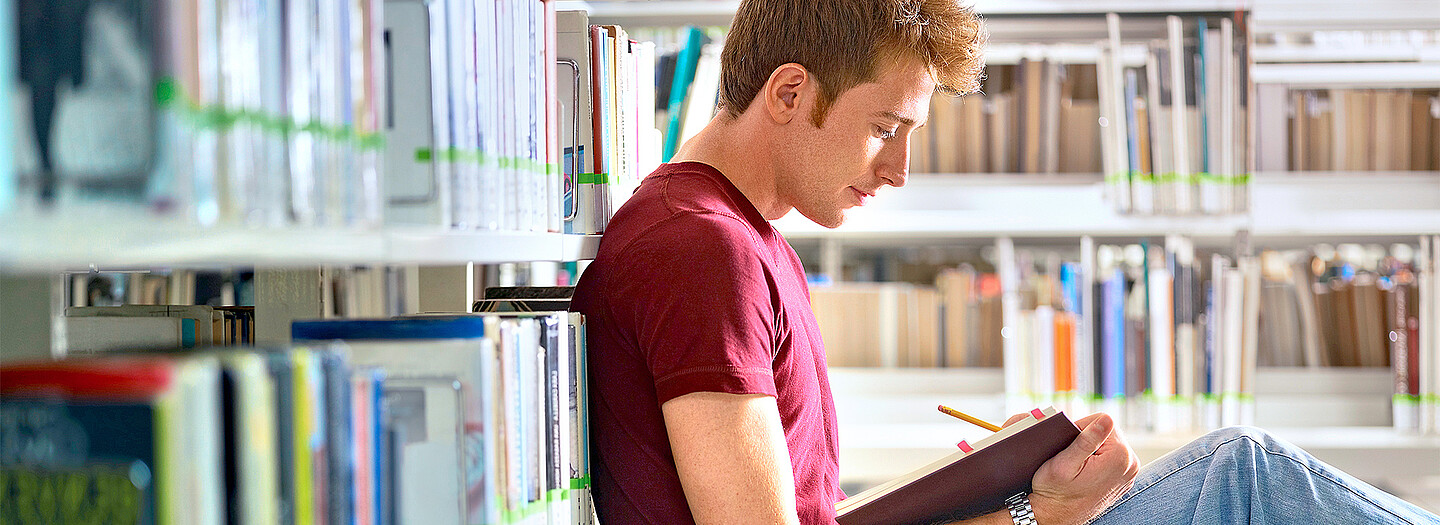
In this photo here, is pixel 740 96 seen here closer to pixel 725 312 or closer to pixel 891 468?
pixel 725 312

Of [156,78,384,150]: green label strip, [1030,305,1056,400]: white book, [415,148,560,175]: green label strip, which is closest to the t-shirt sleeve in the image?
[415,148,560,175]: green label strip

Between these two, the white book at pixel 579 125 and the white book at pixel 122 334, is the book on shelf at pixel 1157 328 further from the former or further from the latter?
the white book at pixel 122 334

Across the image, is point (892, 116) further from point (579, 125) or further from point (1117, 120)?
point (1117, 120)

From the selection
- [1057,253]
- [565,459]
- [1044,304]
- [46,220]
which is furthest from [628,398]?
[1057,253]

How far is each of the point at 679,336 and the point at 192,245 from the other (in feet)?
1.55

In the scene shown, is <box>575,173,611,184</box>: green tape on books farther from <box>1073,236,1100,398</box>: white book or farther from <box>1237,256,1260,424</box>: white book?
<box>1237,256,1260,424</box>: white book

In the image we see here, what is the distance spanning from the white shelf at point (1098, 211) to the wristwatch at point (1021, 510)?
2.81 feet

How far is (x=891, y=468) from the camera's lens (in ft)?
6.41

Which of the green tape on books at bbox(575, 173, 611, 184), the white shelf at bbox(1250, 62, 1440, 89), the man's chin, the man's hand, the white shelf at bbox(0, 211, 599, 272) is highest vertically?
the white shelf at bbox(1250, 62, 1440, 89)

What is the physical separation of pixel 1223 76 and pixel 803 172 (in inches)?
46.9

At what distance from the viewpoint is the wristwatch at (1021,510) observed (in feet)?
3.81

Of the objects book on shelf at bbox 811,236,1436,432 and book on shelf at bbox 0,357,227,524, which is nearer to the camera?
book on shelf at bbox 0,357,227,524

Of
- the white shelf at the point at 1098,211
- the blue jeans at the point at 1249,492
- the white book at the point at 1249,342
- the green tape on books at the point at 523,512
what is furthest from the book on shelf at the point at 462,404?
the white book at the point at 1249,342

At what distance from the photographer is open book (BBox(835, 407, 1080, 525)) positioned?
105 centimetres
